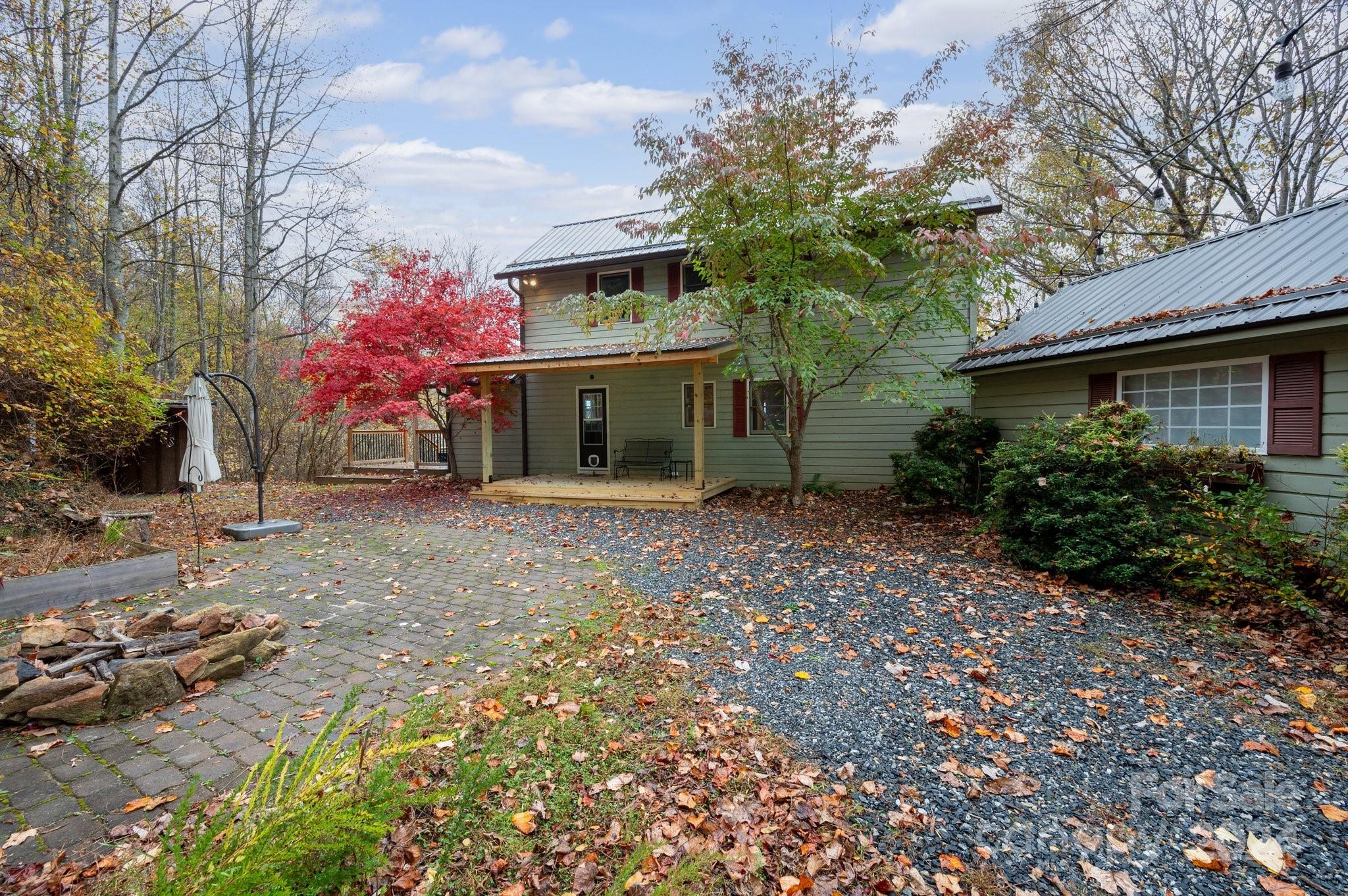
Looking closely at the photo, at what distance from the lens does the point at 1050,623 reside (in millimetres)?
4160

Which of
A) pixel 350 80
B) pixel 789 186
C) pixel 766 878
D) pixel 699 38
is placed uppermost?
pixel 350 80

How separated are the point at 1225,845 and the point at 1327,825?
50cm

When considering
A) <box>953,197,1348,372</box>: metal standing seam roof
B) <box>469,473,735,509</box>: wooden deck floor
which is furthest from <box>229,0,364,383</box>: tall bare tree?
<box>953,197,1348,372</box>: metal standing seam roof

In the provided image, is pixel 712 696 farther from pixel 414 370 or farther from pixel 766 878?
pixel 414 370

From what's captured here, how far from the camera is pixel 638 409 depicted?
1166 centimetres

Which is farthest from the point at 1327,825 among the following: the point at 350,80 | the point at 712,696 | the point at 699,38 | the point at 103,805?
the point at 350,80

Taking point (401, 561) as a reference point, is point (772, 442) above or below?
above

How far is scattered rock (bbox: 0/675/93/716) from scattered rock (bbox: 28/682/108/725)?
0.09 feet

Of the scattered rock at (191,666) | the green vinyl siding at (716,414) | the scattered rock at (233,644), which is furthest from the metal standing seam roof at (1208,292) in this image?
the scattered rock at (191,666)

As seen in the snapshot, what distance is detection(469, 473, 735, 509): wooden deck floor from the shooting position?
912 centimetres

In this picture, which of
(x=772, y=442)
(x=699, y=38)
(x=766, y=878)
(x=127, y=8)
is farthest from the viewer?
(x=772, y=442)

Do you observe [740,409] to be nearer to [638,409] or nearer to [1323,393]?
[638,409]

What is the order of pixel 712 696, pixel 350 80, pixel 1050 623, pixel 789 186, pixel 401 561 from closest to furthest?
pixel 712 696 → pixel 1050 623 → pixel 401 561 → pixel 789 186 → pixel 350 80

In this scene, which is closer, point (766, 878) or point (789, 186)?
point (766, 878)
